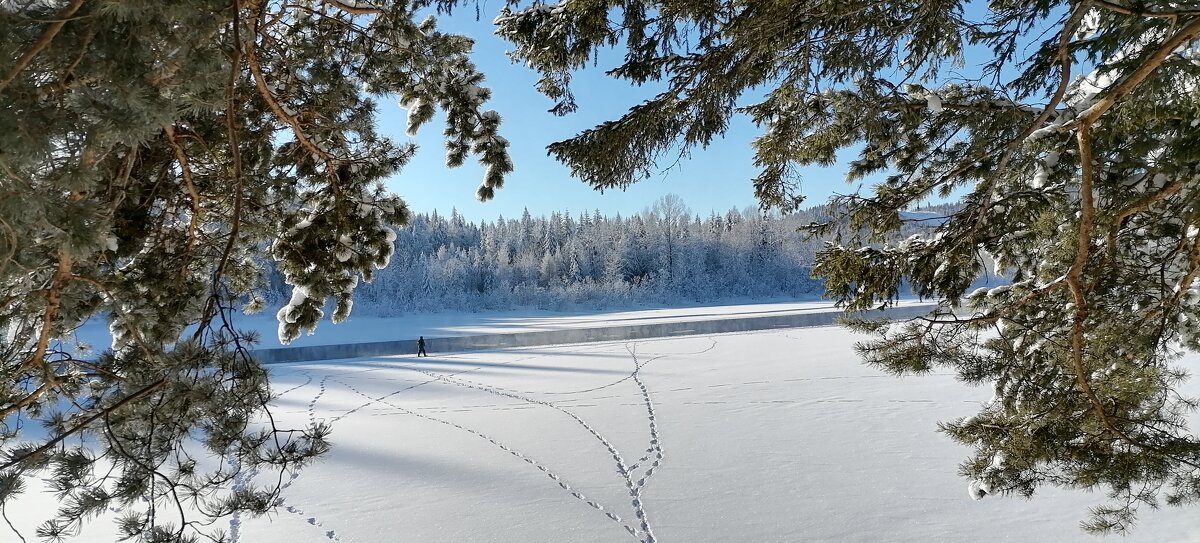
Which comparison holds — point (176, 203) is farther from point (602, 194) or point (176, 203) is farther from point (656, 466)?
point (656, 466)

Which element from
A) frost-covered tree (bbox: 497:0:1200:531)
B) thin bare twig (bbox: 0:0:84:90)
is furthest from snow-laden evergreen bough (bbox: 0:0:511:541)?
frost-covered tree (bbox: 497:0:1200:531)

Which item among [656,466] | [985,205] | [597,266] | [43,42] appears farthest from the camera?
[597,266]

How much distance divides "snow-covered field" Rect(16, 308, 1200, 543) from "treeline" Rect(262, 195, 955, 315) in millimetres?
23985

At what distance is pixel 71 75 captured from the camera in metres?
1.27

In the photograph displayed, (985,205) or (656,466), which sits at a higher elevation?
(985,205)

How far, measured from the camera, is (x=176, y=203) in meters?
3.19

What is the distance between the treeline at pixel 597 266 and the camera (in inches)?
1540

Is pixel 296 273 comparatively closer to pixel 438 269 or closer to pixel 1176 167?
pixel 1176 167

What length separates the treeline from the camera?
39125 mm

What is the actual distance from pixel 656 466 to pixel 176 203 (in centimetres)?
464

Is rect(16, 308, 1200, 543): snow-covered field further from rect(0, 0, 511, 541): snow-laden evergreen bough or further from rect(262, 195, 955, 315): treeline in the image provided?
rect(262, 195, 955, 315): treeline

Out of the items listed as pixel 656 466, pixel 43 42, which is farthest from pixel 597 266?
pixel 43 42

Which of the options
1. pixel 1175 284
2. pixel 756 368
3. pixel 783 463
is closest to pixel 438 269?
pixel 756 368

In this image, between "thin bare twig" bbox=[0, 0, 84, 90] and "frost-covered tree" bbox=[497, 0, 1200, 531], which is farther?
"frost-covered tree" bbox=[497, 0, 1200, 531]
